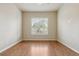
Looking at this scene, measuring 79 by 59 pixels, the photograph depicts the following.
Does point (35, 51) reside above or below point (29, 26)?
below

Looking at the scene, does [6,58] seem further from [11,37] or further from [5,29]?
[11,37]

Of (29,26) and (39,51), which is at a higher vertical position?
(29,26)

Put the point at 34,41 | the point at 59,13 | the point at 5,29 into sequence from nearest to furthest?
1. the point at 5,29
2. the point at 34,41
3. the point at 59,13

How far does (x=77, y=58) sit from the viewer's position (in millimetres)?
920

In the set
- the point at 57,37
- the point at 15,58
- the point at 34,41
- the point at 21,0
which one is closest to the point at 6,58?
the point at 15,58

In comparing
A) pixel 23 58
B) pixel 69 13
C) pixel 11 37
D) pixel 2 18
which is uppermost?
pixel 69 13

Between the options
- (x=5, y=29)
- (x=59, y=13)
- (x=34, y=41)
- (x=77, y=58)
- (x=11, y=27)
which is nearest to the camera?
(x=77, y=58)

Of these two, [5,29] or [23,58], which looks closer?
[23,58]

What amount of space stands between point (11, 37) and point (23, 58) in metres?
0.99

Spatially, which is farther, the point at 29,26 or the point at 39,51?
the point at 29,26

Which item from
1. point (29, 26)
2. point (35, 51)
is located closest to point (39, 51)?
point (35, 51)

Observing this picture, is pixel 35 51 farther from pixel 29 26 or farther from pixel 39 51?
pixel 29 26

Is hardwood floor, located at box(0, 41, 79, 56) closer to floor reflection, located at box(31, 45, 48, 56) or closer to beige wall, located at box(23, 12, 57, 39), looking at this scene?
floor reflection, located at box(31, 45, 48, 56)

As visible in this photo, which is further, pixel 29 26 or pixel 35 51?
pixel 29 26
